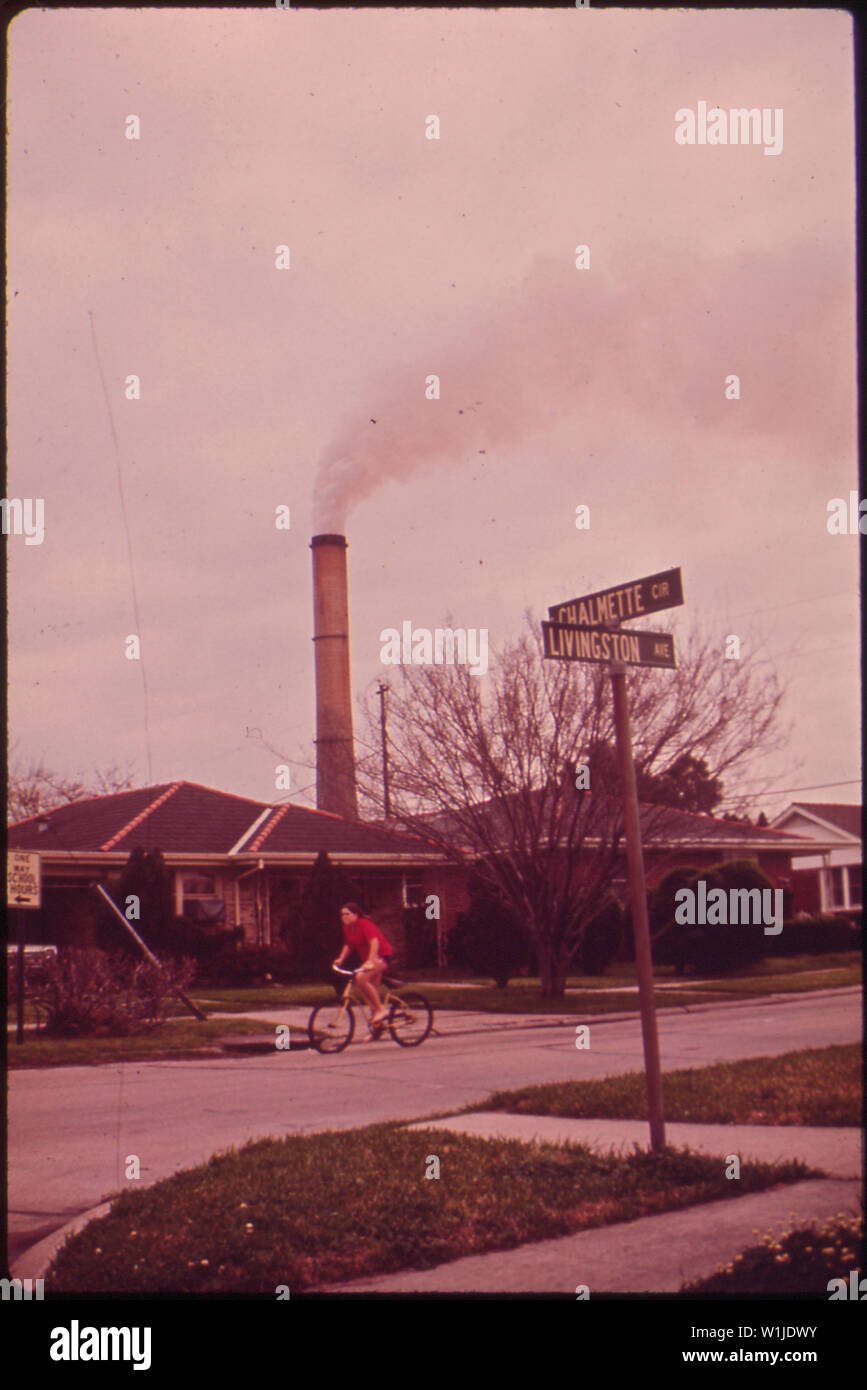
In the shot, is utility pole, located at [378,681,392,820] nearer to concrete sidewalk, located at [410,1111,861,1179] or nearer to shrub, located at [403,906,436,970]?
shrub, located at [403,906,436,970]

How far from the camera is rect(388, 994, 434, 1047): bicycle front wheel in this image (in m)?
13.0

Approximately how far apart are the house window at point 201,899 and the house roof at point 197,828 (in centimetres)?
68

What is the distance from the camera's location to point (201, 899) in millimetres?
16938

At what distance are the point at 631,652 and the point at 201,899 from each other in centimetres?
1184

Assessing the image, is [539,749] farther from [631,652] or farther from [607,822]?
[631,652]

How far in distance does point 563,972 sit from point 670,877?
166 inches

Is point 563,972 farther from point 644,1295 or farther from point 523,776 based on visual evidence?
point 644,1295

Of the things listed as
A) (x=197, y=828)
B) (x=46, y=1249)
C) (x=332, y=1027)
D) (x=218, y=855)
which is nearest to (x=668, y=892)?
(x=218, y=855)

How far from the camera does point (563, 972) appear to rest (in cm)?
1822

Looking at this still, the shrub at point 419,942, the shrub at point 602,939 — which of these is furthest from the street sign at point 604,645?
the shrub at point 602,939

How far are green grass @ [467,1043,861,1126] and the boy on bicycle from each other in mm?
1377

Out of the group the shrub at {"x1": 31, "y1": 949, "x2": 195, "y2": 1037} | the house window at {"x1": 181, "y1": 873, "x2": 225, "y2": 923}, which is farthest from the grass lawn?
the shrub at {"x1": 31, "y1": 949, "x2": 195, "y2": 1037}

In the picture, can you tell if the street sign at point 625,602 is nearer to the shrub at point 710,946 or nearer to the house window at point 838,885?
the house window at point 838,885
